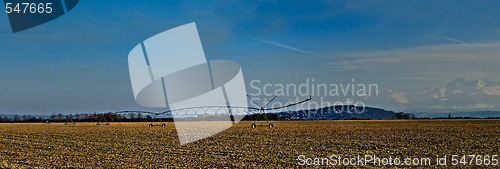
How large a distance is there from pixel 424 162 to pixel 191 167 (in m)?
10.0

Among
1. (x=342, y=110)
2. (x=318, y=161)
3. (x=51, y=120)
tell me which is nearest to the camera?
(x=318, y=161)

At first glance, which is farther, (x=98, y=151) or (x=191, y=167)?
(x=98, y=151)

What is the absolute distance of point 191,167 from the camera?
62.1 feet

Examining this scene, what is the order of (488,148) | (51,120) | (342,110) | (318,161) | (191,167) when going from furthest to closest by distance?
(51,120) → (342,110) → (488,148) → (318,161) → (191,167)

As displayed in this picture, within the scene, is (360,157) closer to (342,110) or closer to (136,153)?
(136,153)

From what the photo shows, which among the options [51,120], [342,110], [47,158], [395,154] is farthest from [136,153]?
[51,120]

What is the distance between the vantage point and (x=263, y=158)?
21344 mm

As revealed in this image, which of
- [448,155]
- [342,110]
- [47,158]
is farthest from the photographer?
[342,110]

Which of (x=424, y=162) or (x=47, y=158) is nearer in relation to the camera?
(x=424, y=162)

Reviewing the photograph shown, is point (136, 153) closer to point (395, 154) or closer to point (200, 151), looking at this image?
point (200, 151)

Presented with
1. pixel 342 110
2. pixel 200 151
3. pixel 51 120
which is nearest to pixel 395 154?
pixel 200 151

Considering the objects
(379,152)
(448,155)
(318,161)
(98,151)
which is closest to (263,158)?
(318,161)

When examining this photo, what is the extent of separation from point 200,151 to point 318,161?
24.6ft

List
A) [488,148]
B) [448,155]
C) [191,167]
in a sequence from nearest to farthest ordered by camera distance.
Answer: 1. [191,167]
2. [448,155]
3. [488,148]
